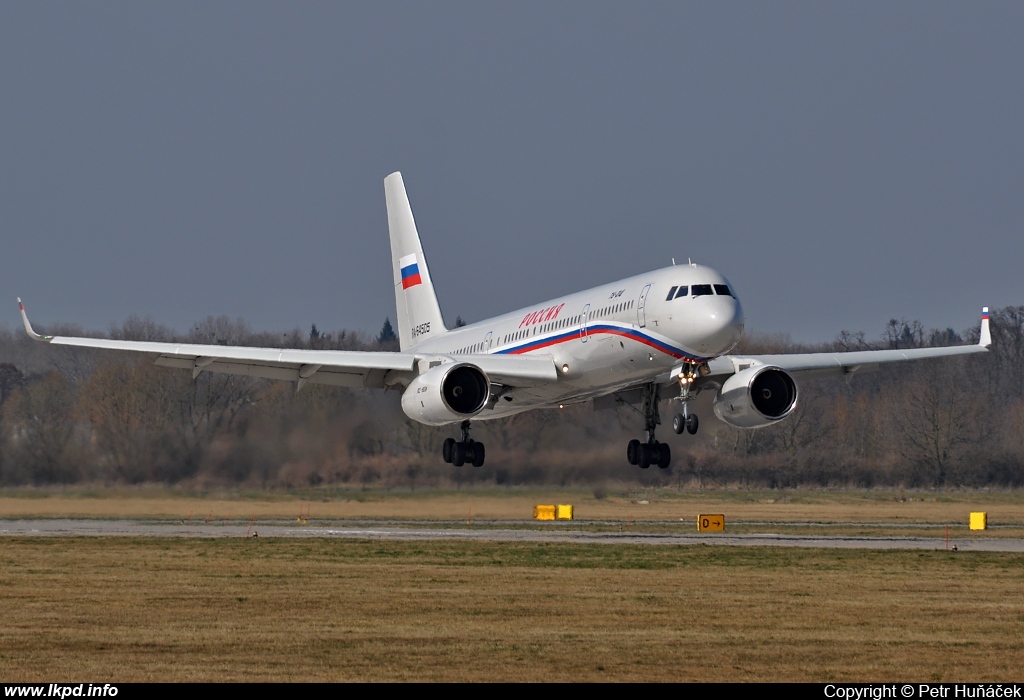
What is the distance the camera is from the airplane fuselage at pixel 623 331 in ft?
110

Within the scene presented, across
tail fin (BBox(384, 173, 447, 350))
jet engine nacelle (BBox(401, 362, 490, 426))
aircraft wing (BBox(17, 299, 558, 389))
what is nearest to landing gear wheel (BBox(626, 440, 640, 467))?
aircraft wing (BBox(17, 299, 558, 389))

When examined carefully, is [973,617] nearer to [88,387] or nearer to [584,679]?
[584,679]

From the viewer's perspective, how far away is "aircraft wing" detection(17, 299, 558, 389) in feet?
124

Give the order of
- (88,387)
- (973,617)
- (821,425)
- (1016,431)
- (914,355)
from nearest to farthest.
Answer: (973,617)
(914,355)
(88,387)
(821,425)
(1016,431)

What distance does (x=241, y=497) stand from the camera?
5009cm

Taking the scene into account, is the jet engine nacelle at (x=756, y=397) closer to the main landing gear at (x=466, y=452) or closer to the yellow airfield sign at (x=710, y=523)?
the main landing gear at (x=466, y=452)

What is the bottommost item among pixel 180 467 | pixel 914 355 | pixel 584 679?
pixel 584 679

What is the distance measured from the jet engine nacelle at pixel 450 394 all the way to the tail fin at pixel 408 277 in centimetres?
1176

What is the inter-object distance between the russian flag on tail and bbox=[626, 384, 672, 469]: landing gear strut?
44.2ft

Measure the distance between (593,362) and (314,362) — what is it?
9.07 meters

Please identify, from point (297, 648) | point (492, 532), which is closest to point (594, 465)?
point (492, 532)

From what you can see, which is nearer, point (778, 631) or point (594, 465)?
point (778, 631)

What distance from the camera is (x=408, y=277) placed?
174ft

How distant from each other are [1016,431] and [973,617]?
51.3 metres
